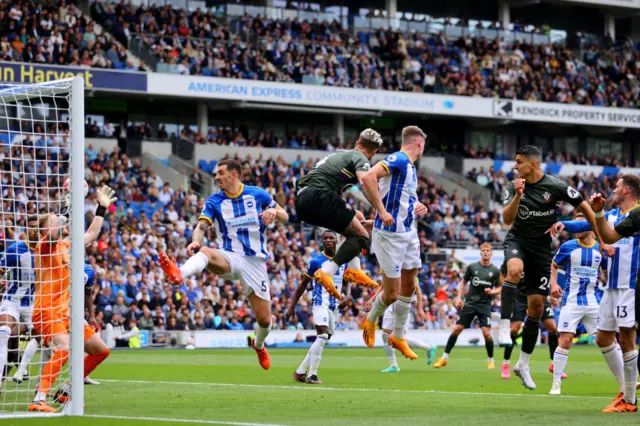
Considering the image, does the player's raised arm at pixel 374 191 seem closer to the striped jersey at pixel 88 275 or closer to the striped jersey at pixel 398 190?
the striped jersey at pixel 398 190

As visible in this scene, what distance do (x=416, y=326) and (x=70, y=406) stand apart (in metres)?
27.5

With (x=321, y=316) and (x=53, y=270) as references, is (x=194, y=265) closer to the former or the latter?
(x=53, y=270)

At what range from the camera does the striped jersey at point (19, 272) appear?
13.1 m

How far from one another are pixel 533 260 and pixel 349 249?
2.48 m

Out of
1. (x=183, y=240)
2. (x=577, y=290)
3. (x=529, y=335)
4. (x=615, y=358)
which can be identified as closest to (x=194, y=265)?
(x=615, y=358)

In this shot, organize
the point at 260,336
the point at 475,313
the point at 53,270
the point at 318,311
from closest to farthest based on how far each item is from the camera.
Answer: the point at 53,270 < the point at 260,336 < the point at 318,311 < the point at 475,313

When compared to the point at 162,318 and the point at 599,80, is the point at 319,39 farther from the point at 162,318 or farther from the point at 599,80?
the point at 162,318

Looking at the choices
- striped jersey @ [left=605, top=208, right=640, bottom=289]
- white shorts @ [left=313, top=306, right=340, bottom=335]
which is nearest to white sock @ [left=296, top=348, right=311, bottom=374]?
white shorts @ [left=313, top=306, right=340, bottom=335]

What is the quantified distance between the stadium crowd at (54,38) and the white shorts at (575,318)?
90.7ft

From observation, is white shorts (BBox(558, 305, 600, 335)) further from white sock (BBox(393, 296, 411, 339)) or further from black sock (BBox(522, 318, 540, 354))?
white sock (BBox(393, 296, 411, 339))

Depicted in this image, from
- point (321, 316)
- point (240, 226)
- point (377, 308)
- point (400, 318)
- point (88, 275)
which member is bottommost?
point (321, 316)

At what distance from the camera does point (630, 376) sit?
11539 millimetres

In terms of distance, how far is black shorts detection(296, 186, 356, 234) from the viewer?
13.3m

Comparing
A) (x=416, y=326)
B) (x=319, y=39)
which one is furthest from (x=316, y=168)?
(x=319, y=39)
